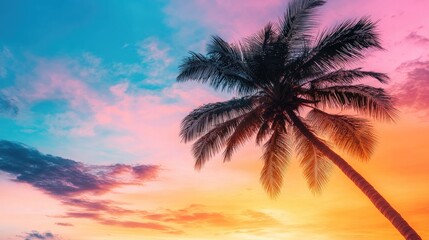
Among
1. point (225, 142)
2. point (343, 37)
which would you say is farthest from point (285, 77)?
point (225, 142)

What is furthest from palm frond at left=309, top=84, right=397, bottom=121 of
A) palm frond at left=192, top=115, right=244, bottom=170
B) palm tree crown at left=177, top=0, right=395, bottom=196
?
palm frond at left=192, top=115, right=244, bottom=170

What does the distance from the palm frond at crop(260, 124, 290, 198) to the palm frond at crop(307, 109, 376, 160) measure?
1.92 meters

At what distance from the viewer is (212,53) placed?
54.3 ft

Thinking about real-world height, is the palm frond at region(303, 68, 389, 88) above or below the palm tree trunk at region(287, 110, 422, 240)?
above

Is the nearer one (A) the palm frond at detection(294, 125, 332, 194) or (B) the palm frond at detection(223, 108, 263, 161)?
(B) the palm frond at detection(223, 108, 263, 161)

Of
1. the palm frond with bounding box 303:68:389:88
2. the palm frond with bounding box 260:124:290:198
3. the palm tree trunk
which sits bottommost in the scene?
the palm tree trunk

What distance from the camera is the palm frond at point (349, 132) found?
1650 centimetres

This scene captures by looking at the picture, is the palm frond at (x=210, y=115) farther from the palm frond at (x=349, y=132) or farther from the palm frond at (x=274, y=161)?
the palm frond at (x=349, y=132)

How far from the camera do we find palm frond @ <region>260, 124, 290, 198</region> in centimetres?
1773

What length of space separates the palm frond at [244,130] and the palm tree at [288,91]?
0.13ft

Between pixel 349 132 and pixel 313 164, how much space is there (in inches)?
115

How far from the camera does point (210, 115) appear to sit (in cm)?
1639

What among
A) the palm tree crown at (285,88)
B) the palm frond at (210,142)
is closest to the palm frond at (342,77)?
the palm tree crown at (285,88)

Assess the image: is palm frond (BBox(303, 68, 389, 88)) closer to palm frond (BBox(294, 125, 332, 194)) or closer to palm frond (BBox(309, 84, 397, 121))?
palm frond (BBox(309, 84, 397, 121))
